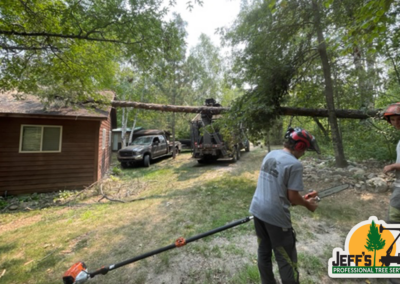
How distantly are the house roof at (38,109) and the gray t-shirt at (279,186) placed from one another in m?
7.44

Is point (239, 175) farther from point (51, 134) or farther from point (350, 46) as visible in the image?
point (51, 134)

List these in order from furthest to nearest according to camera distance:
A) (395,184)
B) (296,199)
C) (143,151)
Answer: (143,151)
(395,184)
(296,199)

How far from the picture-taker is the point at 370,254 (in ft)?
7.15

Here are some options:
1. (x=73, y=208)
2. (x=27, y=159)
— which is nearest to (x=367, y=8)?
(x=73, y=208)

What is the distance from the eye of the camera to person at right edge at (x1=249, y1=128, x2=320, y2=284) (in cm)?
159

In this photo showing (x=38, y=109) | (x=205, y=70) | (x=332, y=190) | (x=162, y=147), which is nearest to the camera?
(x=332, y=190)

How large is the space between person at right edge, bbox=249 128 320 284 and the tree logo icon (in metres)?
1.21

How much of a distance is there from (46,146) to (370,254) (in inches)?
384

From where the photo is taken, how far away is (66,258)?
9.90 feet

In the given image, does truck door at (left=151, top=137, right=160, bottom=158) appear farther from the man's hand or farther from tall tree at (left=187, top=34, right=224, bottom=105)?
the man's hand

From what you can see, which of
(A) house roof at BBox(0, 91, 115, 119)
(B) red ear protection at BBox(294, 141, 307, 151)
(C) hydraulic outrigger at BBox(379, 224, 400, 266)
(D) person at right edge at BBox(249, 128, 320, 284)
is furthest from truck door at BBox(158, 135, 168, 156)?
(C) hydraulic outrigger at BBox(379, 224, 400, 266)

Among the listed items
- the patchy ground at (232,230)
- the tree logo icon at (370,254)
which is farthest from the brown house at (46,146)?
the tree logo icon at (370,254)

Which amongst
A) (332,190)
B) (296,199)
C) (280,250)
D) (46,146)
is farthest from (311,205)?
(46,146)

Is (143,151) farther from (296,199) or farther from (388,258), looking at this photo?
(388,258)
